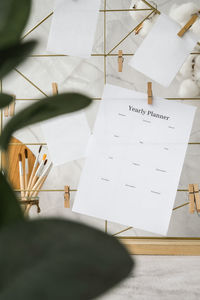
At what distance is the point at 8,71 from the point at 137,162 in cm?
75

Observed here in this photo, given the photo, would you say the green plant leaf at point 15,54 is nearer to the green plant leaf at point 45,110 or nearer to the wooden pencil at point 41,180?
the green plant leaf at point 45,110

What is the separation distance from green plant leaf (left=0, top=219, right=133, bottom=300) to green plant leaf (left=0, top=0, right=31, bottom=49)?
0.11 ft

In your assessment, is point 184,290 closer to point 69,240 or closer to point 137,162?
point 69,240

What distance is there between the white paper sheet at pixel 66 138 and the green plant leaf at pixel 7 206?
76 cm

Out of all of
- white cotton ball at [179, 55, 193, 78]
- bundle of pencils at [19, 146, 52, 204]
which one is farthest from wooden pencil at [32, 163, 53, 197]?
white cotton ball at [179, 55, 193, 78]

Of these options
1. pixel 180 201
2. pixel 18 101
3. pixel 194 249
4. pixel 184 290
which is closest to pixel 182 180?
pixel 180 201

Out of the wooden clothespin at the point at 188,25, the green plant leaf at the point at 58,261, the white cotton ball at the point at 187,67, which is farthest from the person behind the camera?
the white cotton ball at the point at 187,67

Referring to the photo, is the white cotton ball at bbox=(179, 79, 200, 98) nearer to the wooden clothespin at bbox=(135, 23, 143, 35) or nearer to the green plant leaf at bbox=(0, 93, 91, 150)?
the wooden clothespin at bbox=(135, 23, 143, 35)

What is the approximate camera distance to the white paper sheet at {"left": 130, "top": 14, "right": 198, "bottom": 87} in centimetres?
76

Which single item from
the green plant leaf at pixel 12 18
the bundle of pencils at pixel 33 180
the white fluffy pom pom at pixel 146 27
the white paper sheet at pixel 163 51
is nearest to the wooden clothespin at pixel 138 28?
the white fluffy pom pom at pixel 146 27

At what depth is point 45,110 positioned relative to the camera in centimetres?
7

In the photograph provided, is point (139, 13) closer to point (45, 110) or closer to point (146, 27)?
point (146, 27)

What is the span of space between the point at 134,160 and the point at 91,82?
9.9 inches

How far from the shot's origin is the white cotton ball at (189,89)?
86 cm
